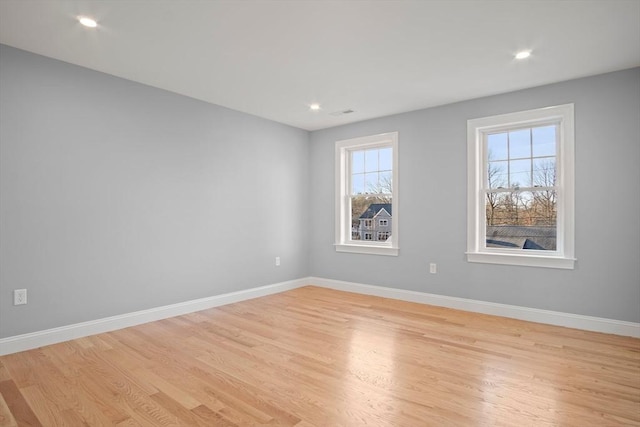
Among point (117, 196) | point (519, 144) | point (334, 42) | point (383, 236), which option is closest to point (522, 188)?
point (519, 144)

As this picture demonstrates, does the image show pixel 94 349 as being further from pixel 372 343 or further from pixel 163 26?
pixel 163 26

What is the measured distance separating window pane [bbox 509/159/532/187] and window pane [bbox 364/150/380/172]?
5.99ft

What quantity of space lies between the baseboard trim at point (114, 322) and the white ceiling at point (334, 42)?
2.43 m

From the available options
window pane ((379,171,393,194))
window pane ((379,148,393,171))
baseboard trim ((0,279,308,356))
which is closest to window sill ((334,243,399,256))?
window pane ((379,171,393,194))

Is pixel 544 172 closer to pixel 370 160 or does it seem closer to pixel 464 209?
pixel 464 209

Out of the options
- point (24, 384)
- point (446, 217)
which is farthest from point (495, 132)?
point (24, 384)

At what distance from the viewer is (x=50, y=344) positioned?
10.2 ft

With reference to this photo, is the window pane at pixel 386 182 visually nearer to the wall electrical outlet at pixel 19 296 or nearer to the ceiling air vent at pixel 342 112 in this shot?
the ceiling air vent at pixel 342 112

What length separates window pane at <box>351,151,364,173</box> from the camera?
548cm

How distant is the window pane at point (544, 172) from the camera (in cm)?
387

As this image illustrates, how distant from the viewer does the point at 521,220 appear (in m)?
4.09

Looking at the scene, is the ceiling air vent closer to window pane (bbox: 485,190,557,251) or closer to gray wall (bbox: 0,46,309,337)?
gray wall (bbox: 0,46,309,337)

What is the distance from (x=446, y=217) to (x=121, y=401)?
3797 millimetres

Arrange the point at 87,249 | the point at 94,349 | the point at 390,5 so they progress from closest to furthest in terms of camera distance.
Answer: the point at 390,5
the point at 94,349
the point at 87,249
